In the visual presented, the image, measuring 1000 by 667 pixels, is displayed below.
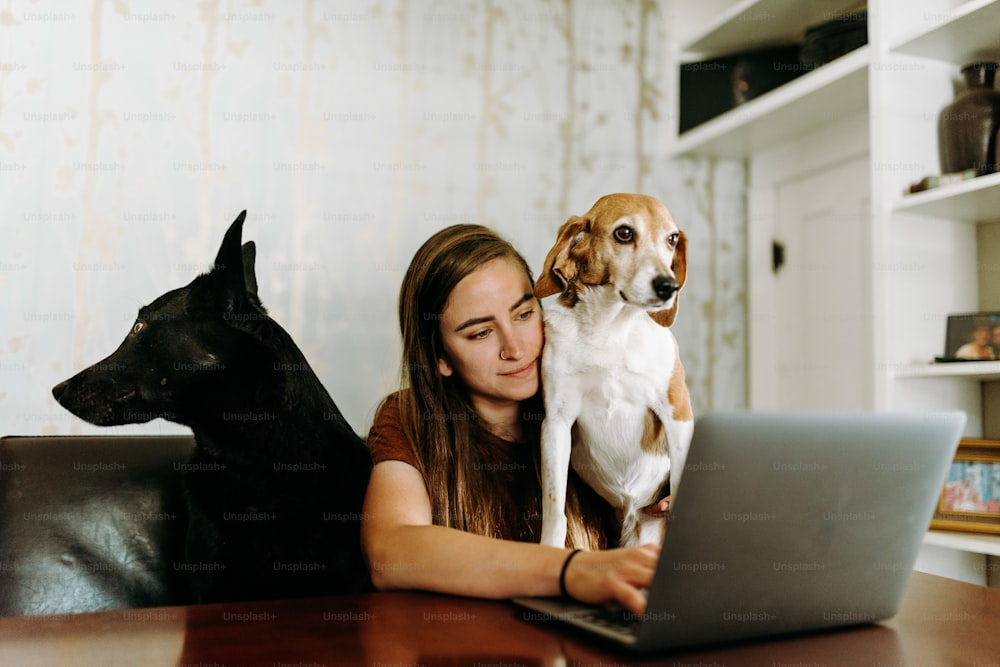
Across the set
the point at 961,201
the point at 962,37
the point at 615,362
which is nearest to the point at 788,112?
the point at 962,37

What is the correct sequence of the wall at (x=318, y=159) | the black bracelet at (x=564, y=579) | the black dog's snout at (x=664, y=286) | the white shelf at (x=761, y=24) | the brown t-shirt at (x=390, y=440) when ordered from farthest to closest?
1. the white shelf at (x=761, y=24)
2. the wall at (x=318, y=159)
3. the brown t-shirt at (x=390, y=440)
4. the black dog's snout at (x=664, y=286)
5. the black bracelet at (x=564, y=579)

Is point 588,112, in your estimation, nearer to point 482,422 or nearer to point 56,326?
point 482,422

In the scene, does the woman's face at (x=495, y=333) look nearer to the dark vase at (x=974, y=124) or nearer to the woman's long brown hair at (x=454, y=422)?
the woman's long brown hair at (x=454, y=422)

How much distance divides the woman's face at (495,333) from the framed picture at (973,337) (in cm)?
124

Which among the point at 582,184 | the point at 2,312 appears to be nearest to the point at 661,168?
the point at 582,184

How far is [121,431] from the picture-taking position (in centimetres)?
224

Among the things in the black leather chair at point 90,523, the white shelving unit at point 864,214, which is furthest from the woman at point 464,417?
the white shelving unit at point 864,214

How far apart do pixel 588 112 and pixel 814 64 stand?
0.76 meters

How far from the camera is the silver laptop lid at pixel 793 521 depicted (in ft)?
2.43

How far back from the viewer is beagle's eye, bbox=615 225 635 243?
4.04 feet

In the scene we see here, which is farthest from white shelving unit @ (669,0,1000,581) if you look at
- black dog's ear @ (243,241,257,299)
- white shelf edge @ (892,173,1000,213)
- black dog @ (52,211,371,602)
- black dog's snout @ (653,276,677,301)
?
black dog's ear @ (243,241,257,299)

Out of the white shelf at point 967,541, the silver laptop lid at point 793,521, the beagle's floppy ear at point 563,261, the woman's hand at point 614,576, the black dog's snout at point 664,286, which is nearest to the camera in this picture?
the silver laptop lid at point 793,521

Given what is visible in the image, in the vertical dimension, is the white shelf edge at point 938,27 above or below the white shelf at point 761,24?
below

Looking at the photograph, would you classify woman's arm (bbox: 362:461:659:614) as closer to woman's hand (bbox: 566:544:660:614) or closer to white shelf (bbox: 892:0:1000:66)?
woman's hand (bbox: 566:544:660:614)
